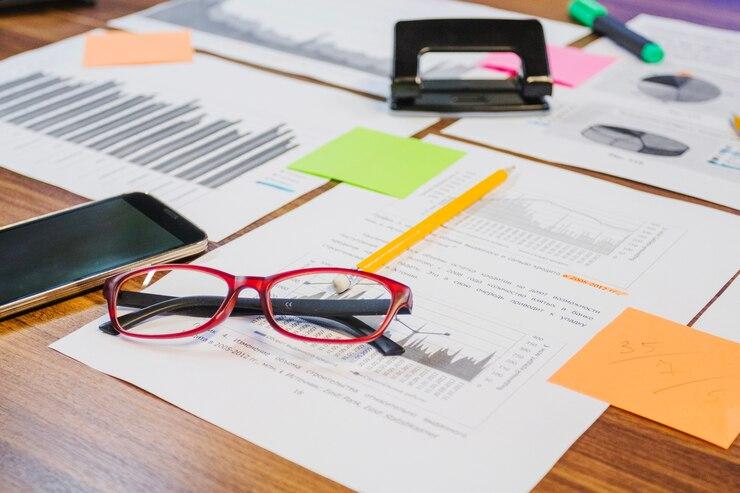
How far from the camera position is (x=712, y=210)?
3.00 feet

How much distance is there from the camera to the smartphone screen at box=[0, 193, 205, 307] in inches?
29.9

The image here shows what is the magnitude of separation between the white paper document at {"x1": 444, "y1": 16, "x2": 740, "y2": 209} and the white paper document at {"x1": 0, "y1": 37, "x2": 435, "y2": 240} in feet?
0.45

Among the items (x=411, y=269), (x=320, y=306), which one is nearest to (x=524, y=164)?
(x=411, y=269)

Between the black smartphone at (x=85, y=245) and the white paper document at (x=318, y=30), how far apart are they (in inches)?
17.0

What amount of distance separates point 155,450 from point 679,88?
84 centimetres

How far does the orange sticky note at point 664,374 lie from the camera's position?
64 centimetres

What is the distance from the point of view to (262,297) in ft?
2.35

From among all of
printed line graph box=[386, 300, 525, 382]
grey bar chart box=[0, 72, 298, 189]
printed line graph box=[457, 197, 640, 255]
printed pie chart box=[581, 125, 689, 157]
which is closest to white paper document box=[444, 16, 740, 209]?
printed pie chart box=[581, 125, 689, 157]

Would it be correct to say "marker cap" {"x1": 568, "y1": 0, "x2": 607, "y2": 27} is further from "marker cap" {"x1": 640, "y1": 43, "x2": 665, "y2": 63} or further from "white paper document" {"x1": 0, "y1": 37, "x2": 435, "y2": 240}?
"white paper document" {"x1": 0, "y1": 37, "x2": 435, "y2": 240}

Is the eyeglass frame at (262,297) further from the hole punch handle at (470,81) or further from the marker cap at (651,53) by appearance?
the marker cap at (651,53)

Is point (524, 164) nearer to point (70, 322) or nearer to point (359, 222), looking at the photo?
point (359, 222)

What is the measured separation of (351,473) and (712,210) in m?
0.50

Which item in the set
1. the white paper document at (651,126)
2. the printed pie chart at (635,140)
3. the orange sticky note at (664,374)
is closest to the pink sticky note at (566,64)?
the white paper document at (651,126)

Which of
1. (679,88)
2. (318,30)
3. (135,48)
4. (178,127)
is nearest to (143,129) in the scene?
(178,127)
